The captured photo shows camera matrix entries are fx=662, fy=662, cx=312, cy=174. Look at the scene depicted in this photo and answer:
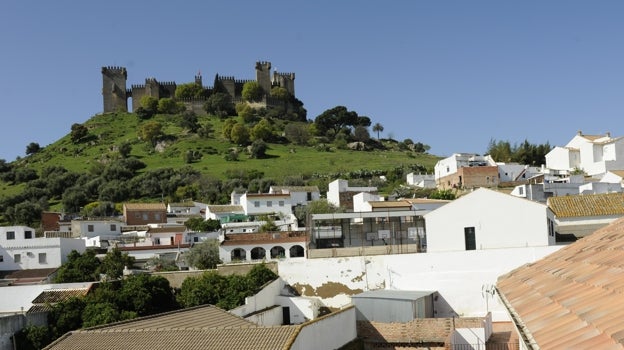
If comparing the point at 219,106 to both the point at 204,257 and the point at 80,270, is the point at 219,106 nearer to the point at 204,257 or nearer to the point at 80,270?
the point at 204,257

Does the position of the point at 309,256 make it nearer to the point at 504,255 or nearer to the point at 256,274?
the point at 256,274

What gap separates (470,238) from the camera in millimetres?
24609

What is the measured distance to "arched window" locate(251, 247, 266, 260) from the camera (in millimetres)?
32959

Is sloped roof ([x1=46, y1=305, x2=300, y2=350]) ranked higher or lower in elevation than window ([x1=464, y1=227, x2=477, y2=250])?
lower

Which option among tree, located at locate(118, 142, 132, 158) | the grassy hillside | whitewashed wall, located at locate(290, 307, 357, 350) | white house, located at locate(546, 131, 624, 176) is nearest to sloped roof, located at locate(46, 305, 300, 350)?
whitewashed wall, located at locate(290, 307, 357, 350)

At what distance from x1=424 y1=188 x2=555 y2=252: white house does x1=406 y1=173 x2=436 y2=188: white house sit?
31430 millimetres

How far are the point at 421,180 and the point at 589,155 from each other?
44.7ft

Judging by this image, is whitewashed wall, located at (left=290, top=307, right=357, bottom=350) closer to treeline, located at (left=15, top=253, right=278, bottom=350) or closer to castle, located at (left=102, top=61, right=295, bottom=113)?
treeline, located at (left=15, top=253, right=278, bottom=350)

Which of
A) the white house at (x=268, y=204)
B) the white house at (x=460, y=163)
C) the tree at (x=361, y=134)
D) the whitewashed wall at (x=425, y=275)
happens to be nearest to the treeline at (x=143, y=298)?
the whitewashed wall at (x=425, y=275)

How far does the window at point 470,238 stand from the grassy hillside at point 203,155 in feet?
131

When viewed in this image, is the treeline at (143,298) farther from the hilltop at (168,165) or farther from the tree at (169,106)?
the tree at (169,106)

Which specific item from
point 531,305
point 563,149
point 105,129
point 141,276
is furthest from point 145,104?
point 531,305

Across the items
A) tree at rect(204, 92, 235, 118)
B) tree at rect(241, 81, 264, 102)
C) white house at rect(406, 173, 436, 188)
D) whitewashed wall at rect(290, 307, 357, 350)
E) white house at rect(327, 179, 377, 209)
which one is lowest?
whitewashed wall at rect(290, 307, 357, 350)

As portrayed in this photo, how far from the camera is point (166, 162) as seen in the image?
73250 mm
